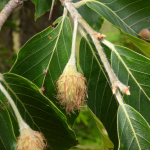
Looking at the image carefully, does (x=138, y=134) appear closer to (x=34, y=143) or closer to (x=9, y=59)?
(x=34, y=143)

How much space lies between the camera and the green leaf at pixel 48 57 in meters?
0.94

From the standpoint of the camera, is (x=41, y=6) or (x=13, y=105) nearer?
(x=13, y=105)

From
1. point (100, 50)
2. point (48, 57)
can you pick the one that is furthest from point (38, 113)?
point (100, 50)

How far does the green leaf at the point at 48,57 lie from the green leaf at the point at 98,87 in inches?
3.6

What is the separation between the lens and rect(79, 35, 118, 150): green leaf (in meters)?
0.97

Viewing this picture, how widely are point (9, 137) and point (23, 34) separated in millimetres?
1760

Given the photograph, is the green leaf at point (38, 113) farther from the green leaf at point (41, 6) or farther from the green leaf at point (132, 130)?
the green leaf at point (41, 6)

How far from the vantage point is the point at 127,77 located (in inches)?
30.4

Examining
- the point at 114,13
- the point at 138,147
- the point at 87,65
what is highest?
the point at 114,13

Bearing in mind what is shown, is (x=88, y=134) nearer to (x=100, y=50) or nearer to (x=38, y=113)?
(x=38, y=113)

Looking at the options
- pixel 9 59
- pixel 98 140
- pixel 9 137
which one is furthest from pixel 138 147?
pixel 9 59

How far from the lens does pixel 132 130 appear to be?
0.66 meters

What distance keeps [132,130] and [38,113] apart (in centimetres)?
43

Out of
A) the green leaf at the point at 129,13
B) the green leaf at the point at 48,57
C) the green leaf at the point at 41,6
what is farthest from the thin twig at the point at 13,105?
the green leaf at the point at 129,13
